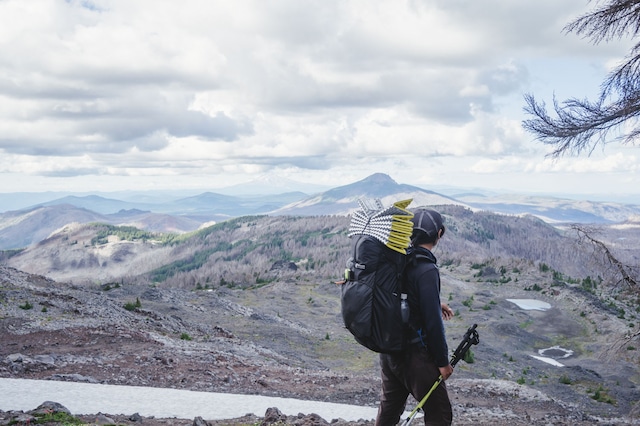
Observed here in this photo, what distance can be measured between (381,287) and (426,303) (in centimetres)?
56

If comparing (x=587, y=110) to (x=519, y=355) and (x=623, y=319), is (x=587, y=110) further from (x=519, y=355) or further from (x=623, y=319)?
(x=623, y=319)

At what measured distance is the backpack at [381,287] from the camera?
6527 mm

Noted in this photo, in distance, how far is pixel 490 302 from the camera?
205ft

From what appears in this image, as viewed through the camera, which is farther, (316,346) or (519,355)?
(519,355)

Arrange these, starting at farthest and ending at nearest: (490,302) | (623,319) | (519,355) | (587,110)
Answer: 1. (490,302)
2. (623,319)
3. (519,355)
4. (587,110)

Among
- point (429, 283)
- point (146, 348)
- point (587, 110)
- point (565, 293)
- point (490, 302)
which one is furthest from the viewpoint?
point (565, 293)

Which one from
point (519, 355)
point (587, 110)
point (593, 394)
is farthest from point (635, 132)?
point (519, 355)

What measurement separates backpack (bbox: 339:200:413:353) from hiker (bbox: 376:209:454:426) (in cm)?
18

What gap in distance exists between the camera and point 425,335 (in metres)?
6.65

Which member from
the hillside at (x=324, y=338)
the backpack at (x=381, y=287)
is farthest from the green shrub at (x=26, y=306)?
the backpack at (x=381, y=287)

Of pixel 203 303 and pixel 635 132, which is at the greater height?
pixel 635 132

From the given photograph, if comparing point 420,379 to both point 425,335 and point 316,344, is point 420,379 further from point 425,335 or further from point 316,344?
point 316,344

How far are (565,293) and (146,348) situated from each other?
61.7m

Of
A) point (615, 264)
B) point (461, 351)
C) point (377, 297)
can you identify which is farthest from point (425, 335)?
point (615, 264)
